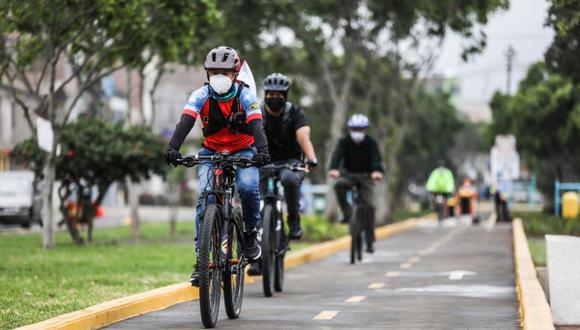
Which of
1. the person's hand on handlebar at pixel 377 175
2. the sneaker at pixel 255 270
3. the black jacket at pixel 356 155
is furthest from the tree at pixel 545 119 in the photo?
the sneaker at pixel 255 270

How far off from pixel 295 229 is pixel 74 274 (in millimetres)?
2550

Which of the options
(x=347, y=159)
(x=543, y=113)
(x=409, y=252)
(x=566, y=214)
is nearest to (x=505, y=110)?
(x=543, y=113)

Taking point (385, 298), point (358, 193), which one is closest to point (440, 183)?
point (358, 193)

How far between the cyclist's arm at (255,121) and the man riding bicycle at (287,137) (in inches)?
132

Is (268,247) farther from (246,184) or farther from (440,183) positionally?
(440,183)

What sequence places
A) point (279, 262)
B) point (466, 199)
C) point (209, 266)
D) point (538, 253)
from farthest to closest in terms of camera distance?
point (466, 199), point (538, 253), point (279, 262), point (209, 266)

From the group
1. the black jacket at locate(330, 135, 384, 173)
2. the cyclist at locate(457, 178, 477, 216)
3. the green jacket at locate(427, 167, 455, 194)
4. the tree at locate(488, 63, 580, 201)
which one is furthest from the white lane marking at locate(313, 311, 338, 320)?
the tree at locate(488, 63, 580, 201)

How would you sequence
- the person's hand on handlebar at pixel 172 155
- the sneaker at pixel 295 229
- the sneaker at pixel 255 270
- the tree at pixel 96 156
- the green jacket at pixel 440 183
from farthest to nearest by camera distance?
the green jacket at pixel 440 183 → the tree at pixel 96 156 → the sneaker at pixel 295 229 → the sneaker at pixel 255 270 → the person's hand on handlebar at pixel 172 155

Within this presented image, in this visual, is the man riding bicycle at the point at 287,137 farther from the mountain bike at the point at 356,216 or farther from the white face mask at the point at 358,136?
the mountain bike at the point at 356,216

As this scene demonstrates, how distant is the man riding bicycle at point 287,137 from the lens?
14.1m

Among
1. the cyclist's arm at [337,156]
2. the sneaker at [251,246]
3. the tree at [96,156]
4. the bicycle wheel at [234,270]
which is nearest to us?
the bicycle wheel at [234,270]

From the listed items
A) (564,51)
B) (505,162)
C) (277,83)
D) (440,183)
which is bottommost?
(440,183)

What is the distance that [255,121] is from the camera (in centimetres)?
1051

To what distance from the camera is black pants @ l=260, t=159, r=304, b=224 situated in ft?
46.1
